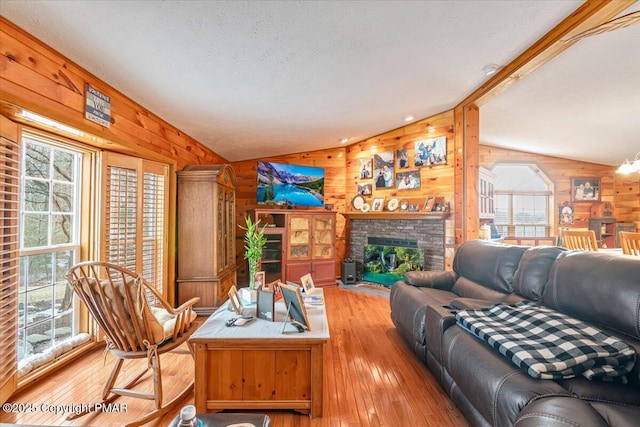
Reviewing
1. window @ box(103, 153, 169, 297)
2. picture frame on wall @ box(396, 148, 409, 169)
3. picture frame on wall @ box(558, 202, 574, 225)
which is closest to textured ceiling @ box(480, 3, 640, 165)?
picture frame on wall @ box(558, 202, 574, 225)

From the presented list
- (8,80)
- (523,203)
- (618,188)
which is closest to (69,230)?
(8,80)

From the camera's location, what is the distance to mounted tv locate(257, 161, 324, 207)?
4.75m

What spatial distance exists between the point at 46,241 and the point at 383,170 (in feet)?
14.4

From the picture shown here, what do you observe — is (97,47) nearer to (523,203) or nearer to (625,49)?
(625,49)

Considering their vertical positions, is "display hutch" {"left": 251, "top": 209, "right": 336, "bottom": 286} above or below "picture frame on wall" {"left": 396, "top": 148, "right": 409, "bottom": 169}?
below

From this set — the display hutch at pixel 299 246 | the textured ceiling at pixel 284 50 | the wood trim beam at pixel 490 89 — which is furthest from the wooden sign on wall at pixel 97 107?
the wood trim beam at pixel 490 89

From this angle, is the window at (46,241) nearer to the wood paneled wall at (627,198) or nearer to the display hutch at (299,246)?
the display hutch at (299,246)

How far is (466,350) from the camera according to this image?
62.1 inches

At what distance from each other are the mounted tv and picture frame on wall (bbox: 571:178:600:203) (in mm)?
5511

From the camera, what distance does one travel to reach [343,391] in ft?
6.41

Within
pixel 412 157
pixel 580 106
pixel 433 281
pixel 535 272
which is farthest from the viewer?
pixel 412 157

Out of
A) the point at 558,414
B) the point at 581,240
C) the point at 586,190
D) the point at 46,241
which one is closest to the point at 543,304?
the point at 558,414

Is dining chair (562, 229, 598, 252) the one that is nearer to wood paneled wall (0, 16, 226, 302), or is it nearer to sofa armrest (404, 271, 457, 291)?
sofa armrest (404, 271, 457, 291)

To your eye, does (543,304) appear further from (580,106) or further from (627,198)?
(627,198)
